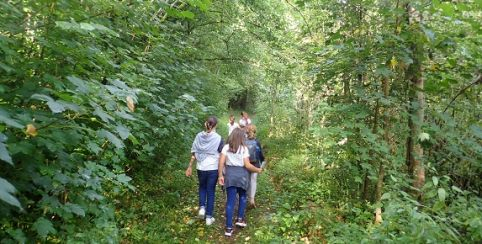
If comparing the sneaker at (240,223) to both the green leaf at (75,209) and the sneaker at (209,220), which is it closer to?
the sneaker at (209,220)

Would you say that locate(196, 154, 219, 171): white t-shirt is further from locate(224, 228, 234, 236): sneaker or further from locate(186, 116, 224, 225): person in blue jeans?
locate(224, 228, 234, 236): sneaker

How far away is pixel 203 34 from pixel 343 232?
7306mm

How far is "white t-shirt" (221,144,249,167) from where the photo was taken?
21.9ft

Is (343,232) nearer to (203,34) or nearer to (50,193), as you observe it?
(50,193)

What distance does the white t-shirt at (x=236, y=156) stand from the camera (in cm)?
666

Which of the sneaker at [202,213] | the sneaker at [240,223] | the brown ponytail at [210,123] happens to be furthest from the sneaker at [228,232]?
the brown ponytail at [210,123]

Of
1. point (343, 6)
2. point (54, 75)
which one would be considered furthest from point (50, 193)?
point (343, 6)

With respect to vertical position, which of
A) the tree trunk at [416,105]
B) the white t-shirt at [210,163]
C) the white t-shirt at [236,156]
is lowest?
the white t-shirt at [210,163]

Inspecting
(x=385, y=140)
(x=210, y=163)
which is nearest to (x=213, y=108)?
(x=210, y=163)

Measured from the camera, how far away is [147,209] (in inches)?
282

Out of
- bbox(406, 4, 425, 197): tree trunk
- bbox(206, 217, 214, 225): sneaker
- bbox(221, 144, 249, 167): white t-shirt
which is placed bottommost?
bbox(206, 217, 214, 225): sneaker

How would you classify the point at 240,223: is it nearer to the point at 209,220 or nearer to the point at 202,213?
the point at 209,220

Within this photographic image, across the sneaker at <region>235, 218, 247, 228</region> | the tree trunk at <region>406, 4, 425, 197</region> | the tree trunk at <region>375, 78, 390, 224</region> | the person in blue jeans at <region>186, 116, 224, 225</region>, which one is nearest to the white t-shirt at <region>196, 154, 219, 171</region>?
the person in blue jeans at <region>186, 116, 224, 225</region>

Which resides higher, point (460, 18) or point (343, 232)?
point (460, 18)
